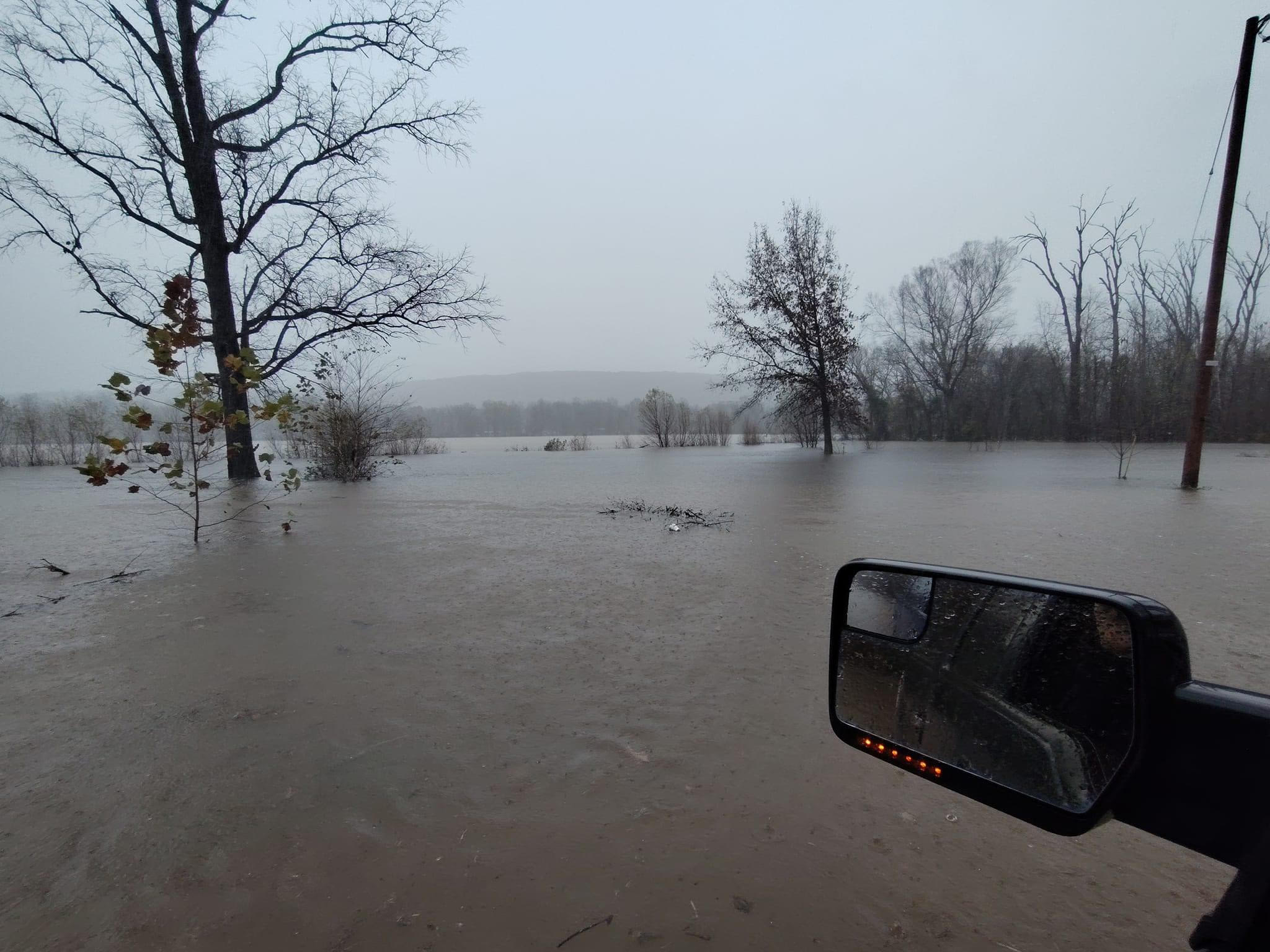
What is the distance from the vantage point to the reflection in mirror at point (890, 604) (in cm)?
125

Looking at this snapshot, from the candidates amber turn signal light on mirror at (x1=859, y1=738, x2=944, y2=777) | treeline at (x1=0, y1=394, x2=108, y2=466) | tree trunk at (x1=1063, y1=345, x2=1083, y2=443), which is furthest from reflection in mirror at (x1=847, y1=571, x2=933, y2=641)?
tree trunk at (x1=1063, y1=345, x2=1083, y2=443)

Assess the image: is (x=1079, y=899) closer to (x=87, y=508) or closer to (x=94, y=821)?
(x=94, y=821)

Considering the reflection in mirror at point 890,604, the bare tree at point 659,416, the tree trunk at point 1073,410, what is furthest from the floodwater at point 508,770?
the tree trunk at point 1073,410

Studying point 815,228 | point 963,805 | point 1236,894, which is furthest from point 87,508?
point 815,228

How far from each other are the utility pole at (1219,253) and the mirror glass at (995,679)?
34.3 feet

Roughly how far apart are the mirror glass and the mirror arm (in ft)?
0.21

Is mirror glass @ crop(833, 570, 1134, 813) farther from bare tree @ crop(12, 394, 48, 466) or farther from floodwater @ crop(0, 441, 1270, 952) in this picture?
bare tree @ crop(12, 394, 48, 466)

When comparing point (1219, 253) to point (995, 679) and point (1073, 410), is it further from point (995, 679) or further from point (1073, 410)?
point (1073, 410)

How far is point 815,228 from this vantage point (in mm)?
17250

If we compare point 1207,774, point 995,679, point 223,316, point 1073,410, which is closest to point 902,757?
point 995,679

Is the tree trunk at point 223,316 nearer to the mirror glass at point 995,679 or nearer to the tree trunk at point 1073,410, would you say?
the mirror glass at point 995,679

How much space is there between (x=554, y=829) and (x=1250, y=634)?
3877mm

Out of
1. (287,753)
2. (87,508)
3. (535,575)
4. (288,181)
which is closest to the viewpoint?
(287,753)

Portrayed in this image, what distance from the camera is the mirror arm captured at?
0.64 metres
